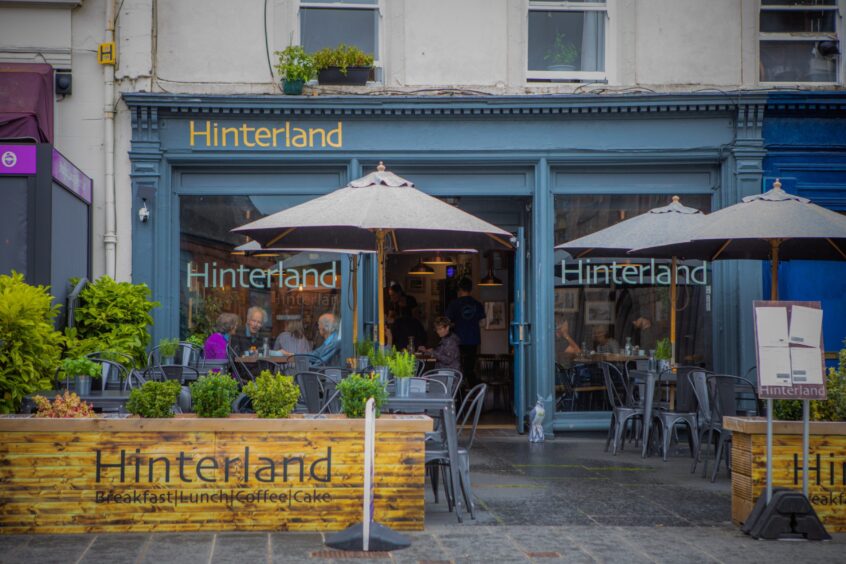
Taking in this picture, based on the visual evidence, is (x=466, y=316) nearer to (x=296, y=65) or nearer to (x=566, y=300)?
(x=566, y=300)

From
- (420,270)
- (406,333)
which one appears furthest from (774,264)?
(420,270)

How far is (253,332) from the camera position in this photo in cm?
1340

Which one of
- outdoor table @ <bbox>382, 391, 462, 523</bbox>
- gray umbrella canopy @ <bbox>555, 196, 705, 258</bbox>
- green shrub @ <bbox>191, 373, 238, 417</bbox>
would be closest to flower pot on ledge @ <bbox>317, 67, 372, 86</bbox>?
gray umbrella canopy @ <bbox>555, 196, 705, 258</bbox>

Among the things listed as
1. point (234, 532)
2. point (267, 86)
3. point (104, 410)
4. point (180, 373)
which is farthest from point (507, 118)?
point (234, 532)

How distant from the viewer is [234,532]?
23.6 ft

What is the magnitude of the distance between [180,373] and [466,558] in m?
5.00

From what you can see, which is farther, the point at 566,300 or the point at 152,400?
the point at 566,300

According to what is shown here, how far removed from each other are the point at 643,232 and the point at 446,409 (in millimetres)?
4878

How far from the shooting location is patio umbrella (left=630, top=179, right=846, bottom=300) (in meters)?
10.2

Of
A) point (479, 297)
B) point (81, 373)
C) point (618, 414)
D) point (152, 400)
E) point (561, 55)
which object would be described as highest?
point (561, 55)

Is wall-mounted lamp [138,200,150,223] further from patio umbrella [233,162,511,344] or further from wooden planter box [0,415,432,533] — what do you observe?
wooden planter box [0,415,432,533]

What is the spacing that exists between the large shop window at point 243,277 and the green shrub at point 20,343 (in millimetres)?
3977

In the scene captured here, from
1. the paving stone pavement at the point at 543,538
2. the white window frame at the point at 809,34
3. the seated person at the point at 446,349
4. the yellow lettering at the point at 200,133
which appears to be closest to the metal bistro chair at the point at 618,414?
the paving stone pavement at the point at 543,538

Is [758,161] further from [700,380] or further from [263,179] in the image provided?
[263,179]
